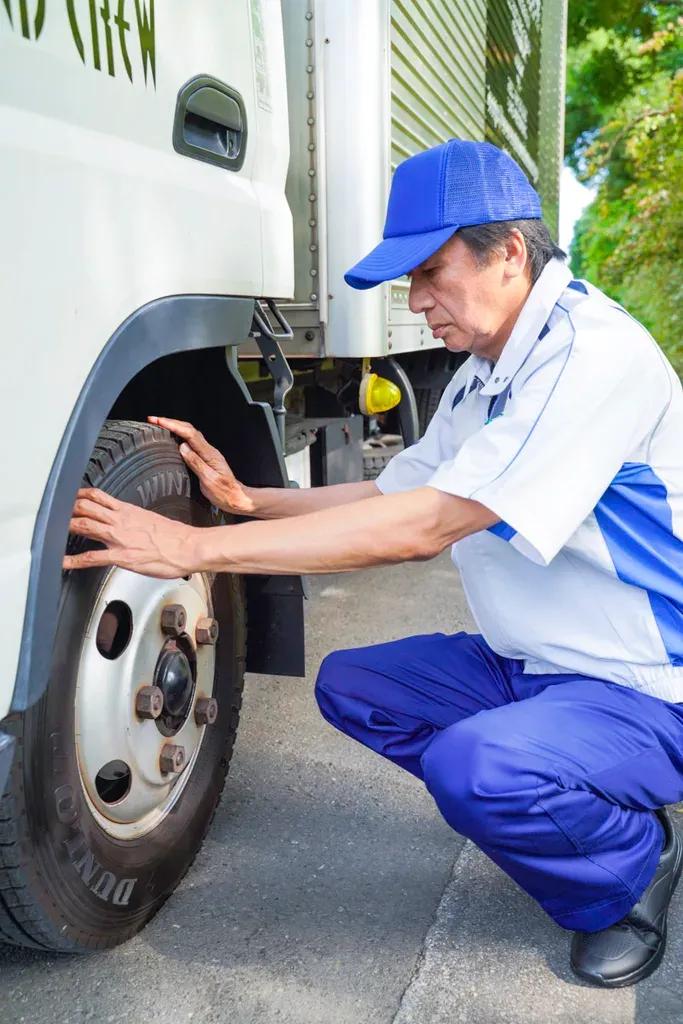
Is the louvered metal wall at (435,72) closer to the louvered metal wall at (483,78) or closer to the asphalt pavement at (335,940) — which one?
the louvered metal wall at (483,78)

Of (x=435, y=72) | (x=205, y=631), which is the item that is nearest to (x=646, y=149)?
(x=435, y=72)

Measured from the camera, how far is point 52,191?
1.45 meters

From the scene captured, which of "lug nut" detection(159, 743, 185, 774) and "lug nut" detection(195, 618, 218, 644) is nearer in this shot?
"lug nut" detection(159, 743, 185, 774)

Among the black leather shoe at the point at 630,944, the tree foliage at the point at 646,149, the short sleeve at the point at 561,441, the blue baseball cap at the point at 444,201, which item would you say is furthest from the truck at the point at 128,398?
the tree foliage at the point at 646,149

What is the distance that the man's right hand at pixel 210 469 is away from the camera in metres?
2.05

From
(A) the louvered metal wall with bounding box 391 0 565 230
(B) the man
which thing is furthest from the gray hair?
(A) the louvered metal wall with bounding box 391 0 565 230

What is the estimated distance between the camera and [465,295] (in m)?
2.02

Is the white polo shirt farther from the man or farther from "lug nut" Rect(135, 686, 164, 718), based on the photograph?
"lug nut" Rect(135, 686, 164, 718)

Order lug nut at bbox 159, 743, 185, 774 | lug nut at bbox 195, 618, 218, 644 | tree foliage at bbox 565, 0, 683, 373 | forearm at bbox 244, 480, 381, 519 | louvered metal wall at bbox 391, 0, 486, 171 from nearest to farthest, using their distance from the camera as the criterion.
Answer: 1. lug nut at bbox 159, 743, 185, 774
2. lug nut at bbox 195, 618, 218, 644
3. forearm at bbox 244, 480, 381, 519
4. louvered metal wall at bbox 391, 0, 486, 171
5. tree foliage at bbox 565, 0, 683, 373

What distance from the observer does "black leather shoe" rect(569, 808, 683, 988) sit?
1.97 metres

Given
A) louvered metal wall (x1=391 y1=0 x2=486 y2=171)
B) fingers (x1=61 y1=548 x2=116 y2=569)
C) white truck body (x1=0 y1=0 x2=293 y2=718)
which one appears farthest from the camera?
louvered metal wall (x1=391 y1=0 x2=486 y2=171)

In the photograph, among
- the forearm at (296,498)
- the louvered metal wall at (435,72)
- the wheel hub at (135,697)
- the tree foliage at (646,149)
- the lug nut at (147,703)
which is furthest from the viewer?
the tree foliage at (646,149)

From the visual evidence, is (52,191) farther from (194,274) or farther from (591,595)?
(591,595)

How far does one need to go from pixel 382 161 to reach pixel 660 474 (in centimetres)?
160
